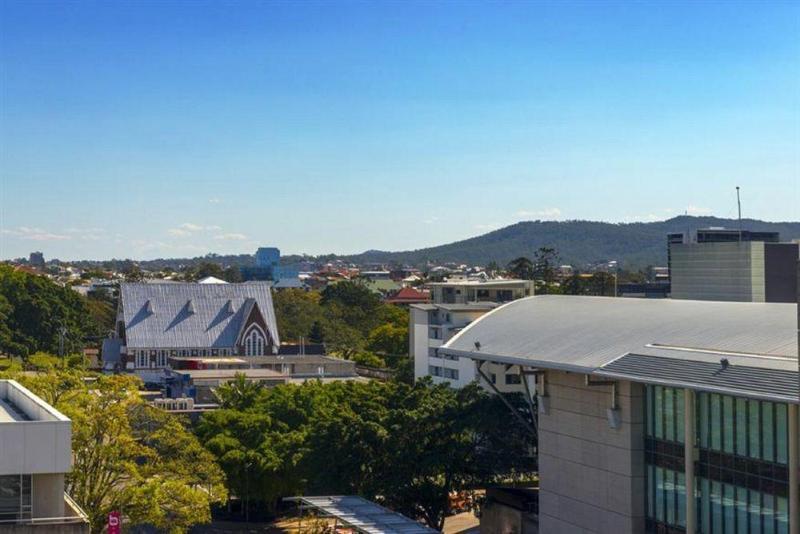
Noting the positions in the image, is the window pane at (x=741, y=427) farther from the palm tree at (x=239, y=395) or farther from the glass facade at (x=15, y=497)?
the palm tree at (x=239, y=395)

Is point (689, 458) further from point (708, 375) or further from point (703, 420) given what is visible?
point (708, 375)

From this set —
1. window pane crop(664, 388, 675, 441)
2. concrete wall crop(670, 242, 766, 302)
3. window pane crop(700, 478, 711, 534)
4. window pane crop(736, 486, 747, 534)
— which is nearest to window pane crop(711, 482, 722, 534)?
window pane crop(700, 478, 711, 534)

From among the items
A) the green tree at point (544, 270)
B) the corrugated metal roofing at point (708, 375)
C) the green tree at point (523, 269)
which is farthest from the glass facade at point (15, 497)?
the green tree at point (523, 269)

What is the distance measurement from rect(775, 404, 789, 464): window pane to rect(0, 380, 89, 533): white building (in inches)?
618

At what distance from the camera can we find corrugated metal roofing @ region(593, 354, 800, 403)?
2667 centimetres

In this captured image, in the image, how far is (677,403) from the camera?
32250mm

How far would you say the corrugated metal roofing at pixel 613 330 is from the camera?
3238 cm

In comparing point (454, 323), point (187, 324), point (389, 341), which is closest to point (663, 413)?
point (454, 323)

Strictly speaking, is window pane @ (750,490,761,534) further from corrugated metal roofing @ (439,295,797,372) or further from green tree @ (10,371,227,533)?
green tree @ (10,371,227,533)

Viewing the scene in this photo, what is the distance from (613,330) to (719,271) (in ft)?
108

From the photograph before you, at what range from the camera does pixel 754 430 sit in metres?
29.3

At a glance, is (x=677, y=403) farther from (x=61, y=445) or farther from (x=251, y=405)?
(x=251, y=405)

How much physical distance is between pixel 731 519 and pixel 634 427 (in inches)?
170

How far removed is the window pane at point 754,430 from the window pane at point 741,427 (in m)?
0.20
